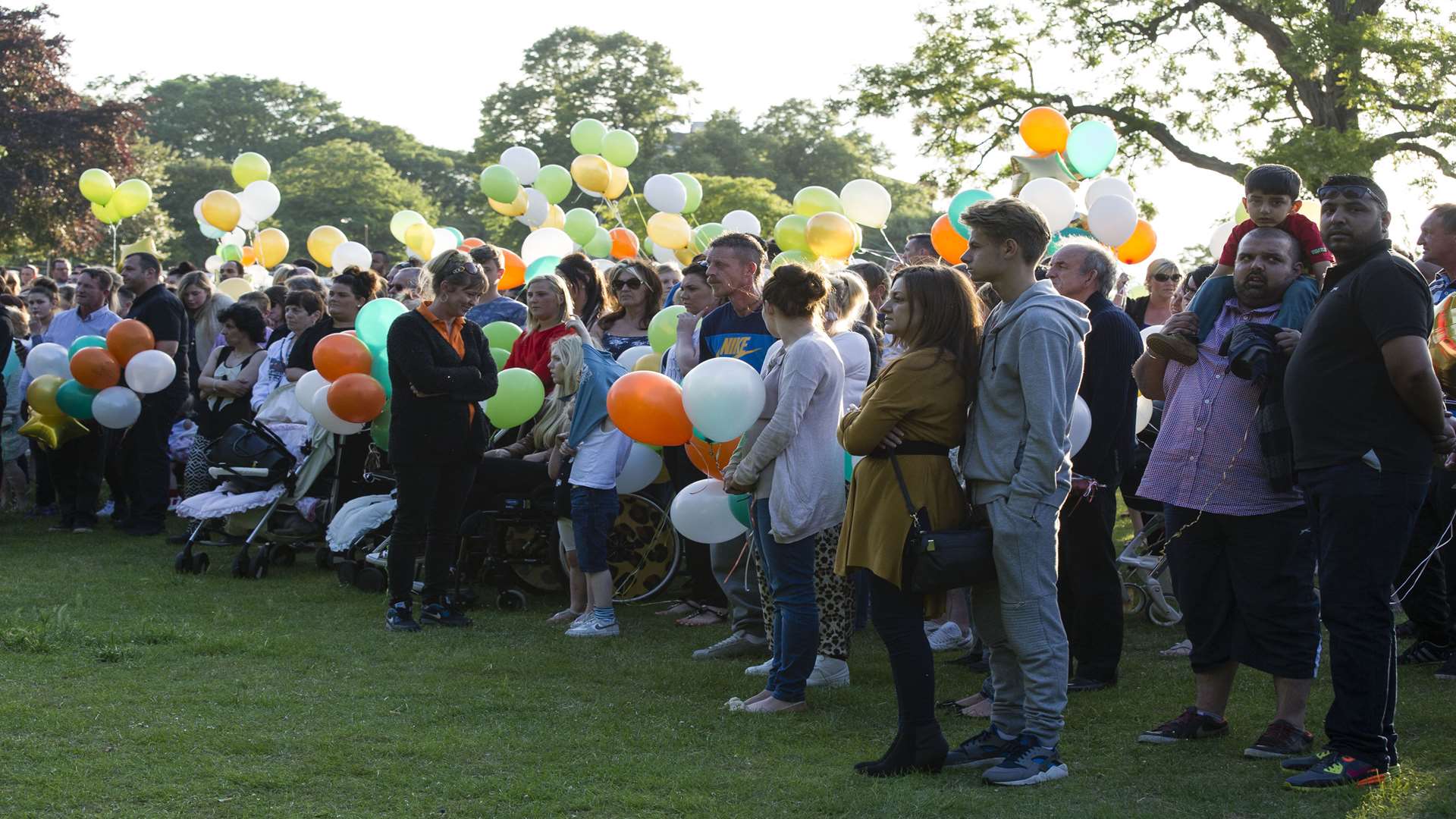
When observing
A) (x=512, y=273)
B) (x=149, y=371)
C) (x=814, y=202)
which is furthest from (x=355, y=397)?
(x=512, y=273)

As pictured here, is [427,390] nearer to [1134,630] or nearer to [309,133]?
[1134,630]

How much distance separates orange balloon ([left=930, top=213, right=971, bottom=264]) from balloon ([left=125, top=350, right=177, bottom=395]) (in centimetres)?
540

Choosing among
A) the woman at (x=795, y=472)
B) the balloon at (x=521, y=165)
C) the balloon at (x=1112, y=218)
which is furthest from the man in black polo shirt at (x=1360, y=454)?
the balloon at (x=521, y=165)

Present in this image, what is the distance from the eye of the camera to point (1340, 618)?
13.4ft

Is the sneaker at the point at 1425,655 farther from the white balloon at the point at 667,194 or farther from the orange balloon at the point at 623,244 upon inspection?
the orange balloon at the point at 623,244

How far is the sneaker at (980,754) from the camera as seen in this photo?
443cm

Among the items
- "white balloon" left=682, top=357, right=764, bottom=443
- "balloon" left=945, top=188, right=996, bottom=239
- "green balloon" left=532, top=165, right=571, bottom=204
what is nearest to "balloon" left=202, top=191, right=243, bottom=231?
"green balloon" left=532, top=165, right=571, bottom=204

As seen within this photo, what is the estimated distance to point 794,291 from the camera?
521 cm

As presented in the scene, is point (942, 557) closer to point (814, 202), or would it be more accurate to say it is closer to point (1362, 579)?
point (1362, 579)

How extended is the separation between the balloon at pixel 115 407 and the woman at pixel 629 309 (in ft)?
13.2

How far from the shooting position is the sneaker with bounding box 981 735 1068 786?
13.9 feet

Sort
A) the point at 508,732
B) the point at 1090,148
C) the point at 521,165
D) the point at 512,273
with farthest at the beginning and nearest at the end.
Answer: the point at 521,165
the point at 512,273
the point at 1090,148
the point at 508,732

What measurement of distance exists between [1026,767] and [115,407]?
775 centimetres

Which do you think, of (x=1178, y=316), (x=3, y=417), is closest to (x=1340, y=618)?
(x=1178, y=316)
